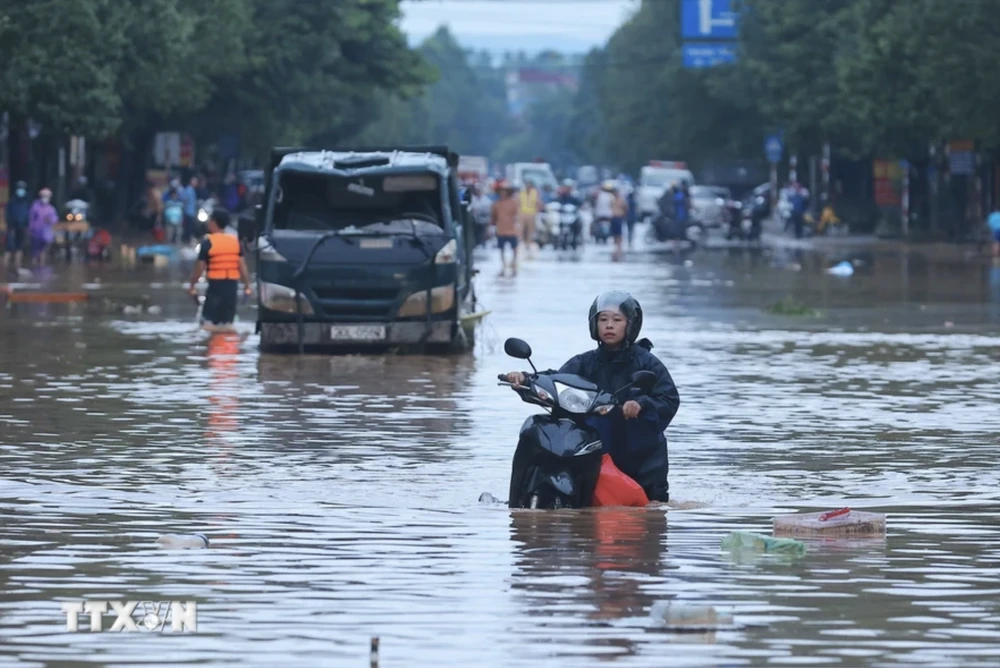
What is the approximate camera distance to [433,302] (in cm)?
2350

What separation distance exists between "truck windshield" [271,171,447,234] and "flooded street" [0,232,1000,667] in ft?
4.57

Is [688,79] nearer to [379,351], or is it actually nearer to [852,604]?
[379,351]

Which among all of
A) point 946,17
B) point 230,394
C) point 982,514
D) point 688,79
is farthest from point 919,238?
point 982,514

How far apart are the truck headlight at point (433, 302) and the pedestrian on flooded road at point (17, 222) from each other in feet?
70.9

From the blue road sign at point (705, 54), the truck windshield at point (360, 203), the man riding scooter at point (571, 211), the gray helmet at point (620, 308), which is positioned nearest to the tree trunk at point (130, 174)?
the man riding scooter at point (571, 211)

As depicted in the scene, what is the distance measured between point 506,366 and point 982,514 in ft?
34.9

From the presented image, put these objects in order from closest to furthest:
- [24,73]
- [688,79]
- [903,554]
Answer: [903,554], [24,73], [688,79]

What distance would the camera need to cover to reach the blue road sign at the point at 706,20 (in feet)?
223

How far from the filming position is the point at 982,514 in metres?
11.8

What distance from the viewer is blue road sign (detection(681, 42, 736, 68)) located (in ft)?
227

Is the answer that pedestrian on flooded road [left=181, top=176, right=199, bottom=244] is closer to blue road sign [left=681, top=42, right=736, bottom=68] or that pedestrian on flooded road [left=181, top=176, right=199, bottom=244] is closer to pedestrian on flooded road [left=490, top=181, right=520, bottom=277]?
blue road sign [left=681, top=42, right=736, bottom=68]

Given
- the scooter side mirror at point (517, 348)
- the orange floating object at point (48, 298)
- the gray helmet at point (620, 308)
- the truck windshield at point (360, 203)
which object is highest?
the truck windshield at point (360, 203)

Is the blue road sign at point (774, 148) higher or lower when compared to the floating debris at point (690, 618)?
higher

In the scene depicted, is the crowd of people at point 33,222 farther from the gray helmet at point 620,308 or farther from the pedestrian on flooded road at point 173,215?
the gray helmet at point 620,308
